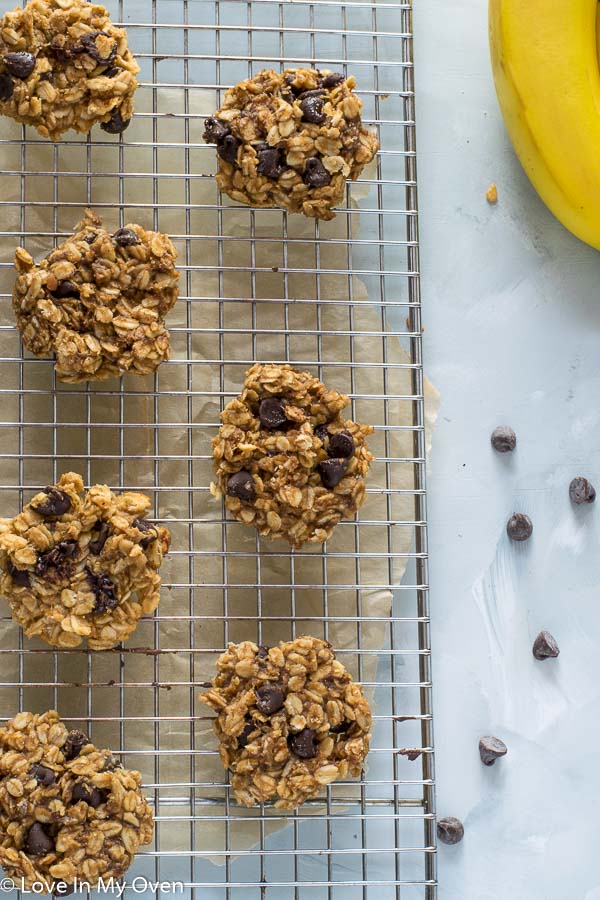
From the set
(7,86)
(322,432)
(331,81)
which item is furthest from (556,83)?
(7,86)

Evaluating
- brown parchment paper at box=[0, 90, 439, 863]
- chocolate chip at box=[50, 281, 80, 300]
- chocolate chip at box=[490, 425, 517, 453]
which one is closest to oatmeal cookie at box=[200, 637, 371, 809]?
brown parchment paper at box=[0, 90, 439, 863]

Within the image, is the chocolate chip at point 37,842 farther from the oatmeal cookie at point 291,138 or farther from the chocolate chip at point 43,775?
the oatmeal cookie at point 291,138

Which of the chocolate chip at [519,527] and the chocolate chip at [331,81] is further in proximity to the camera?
the chocolate chip at [519,527]

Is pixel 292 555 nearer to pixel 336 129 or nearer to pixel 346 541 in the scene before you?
pixel 346 541

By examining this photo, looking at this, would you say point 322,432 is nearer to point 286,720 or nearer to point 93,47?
point 286,720

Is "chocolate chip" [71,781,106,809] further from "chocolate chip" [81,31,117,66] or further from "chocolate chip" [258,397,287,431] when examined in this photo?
"chocolate chip" [81,31,117,66]

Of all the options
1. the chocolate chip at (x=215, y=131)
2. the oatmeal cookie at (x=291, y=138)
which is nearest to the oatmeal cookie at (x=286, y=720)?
the oatmeal cookie at (x=291, y=138)
